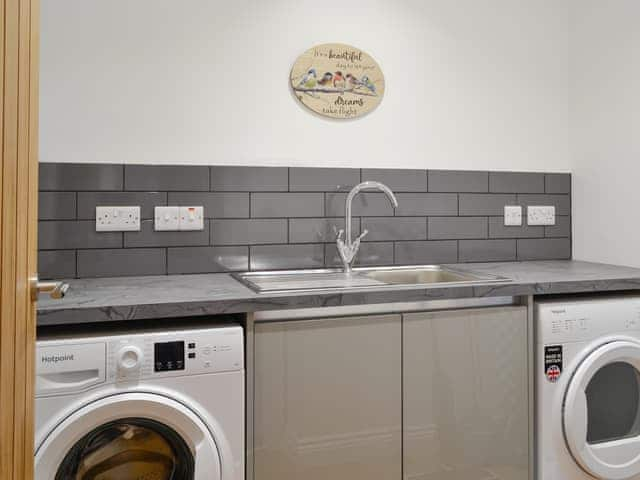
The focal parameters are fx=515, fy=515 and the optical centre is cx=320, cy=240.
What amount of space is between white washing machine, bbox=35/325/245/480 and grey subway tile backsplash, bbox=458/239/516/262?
1301 millimetres

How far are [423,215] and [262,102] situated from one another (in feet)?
2.82

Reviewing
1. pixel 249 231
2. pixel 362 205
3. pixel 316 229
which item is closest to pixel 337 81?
pixel 362 205

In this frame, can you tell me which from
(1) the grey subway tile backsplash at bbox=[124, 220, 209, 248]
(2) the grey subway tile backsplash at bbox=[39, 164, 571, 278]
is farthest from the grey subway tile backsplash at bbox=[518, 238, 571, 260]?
(1) the grey subway tile backsplash at bbox=[124, 220, 209, 248]

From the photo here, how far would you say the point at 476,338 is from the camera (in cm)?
172

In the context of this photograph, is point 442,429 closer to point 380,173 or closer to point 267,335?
point 267,335

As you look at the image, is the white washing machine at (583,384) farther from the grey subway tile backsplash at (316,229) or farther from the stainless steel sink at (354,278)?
the grey subway tile backsplash at (316,229)

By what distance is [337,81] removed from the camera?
2.21 m

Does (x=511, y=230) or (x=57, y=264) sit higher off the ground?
(x=511, y=230)

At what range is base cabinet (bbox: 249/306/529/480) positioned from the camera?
5.01ft

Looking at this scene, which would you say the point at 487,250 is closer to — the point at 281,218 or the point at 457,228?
the point at 457,228

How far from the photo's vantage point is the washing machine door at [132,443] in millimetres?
1294

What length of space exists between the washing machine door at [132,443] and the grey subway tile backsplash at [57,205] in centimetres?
84

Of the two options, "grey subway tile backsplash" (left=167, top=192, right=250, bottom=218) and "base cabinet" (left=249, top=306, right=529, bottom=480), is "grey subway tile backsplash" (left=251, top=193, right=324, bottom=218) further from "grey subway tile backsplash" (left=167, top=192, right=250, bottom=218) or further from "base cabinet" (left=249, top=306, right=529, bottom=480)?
"base cabinet" (left=249, top=306, right=529, bottom=480)

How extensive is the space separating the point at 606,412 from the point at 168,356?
5.15ft
